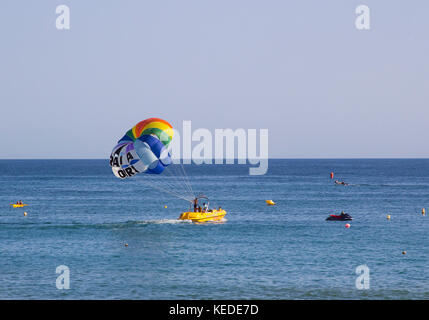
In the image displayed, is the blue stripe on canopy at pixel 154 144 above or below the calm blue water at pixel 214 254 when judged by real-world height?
above

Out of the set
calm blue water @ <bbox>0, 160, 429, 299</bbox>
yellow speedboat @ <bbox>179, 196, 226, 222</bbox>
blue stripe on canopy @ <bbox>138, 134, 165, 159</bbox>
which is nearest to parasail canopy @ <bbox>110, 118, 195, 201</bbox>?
blue stripe on canopy @ <bbox>138, 134, 165, 159</bbox>

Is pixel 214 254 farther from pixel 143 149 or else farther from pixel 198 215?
pixel 198 215

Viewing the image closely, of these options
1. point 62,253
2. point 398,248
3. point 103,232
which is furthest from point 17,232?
point 398,248

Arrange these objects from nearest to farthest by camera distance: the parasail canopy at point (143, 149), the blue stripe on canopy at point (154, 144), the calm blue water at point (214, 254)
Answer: the calm blue water at point (214, 254) → the blue stripe on canopy at point (154, 144) → the parasail canopy at point (143, 149)

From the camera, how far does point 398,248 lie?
2136 inches

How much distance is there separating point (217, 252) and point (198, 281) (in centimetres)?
1097

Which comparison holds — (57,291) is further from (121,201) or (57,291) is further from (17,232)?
(121,201)

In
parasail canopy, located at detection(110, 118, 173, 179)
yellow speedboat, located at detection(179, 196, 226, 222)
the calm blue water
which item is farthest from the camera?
yellow speedboat, located at detection(179, 196, 226, 222)

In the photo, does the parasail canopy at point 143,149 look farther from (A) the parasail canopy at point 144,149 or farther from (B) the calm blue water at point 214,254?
(B) the calm blue water at point 214,254

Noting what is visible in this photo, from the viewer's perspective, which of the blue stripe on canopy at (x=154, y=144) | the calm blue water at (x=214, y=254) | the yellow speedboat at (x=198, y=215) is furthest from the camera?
the yellow speedboat at (x=198, y=215)

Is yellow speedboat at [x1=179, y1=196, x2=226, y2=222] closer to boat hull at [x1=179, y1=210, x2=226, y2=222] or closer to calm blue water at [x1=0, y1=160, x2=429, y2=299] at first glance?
boat hull at [x1=179, y1=210, x2=226, y2=222]

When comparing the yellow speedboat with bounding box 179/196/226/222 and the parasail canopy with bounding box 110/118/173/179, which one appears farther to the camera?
the yellow speedboat with bounding box 179/196/226/222

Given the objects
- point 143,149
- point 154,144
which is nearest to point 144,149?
point 143,149

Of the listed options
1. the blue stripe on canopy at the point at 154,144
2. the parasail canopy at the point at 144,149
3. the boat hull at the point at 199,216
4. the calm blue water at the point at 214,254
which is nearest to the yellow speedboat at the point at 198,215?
the boat hull at the point at 199,216
